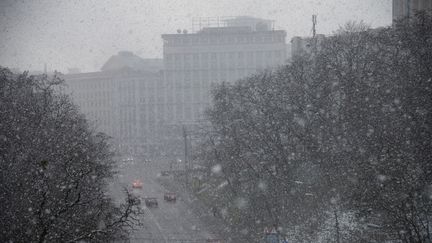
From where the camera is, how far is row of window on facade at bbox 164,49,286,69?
3499 inches

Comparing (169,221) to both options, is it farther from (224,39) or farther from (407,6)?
(224,39)

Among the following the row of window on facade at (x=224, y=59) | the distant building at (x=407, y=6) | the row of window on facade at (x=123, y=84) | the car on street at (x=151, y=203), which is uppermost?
the distant building at (x=407, y=6)

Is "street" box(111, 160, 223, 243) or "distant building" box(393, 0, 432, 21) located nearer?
"street" box(111, 160, 223, 243)

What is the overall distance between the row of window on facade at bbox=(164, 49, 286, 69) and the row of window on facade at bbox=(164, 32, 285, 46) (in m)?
1.83

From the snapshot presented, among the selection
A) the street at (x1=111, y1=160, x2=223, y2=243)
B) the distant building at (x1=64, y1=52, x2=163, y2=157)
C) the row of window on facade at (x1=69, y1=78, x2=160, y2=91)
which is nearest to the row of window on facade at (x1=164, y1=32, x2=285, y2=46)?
the distant building at (x1=64, y1=52, x2=163, y2=157)

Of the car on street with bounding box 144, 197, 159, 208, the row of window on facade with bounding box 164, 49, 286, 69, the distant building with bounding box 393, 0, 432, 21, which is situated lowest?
the car on street with bounding box 144, 197, 159, 208

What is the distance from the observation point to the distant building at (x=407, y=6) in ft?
116

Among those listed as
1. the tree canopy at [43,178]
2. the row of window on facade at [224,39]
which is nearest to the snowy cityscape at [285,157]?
the tree canopy at [43,178]

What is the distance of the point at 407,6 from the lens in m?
38.9

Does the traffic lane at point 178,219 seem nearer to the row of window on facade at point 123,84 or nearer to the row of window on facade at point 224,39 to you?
the row of window on facade at point 224,39

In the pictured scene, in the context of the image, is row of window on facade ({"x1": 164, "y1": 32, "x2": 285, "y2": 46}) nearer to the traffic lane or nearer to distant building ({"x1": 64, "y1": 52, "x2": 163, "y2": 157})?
distant building ({"x1": 64, "y1": 52, "x2": 163, "y2": 157})

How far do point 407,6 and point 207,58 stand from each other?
53.9 metres

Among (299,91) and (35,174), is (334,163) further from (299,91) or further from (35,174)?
(35,174)

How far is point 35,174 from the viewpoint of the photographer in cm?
1441
